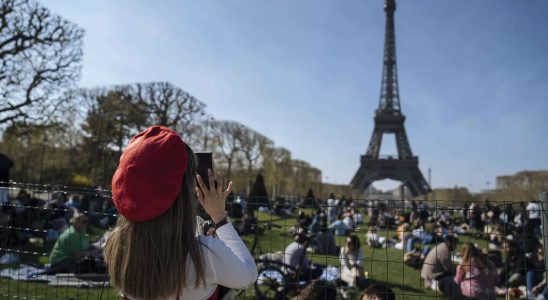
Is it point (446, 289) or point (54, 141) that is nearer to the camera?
point (446, 289)

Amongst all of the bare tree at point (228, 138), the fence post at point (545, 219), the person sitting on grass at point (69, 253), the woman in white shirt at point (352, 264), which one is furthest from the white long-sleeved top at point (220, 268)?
the bare tree at point (228, 138)

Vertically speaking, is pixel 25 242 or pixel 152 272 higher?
pixel 152 272

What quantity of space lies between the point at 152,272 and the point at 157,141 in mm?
499

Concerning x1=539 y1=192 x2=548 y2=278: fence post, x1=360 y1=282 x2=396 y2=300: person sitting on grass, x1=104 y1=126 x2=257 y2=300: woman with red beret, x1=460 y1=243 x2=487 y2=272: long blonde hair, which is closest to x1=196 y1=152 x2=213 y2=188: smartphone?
x1=104 y1=126 x2=257 y2=300: woman with red beret

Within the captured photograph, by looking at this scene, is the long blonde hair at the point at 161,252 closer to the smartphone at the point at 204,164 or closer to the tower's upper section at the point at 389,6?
the smartphone at the point at 204,164

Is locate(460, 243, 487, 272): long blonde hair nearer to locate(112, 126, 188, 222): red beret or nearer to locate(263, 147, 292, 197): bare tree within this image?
locate(112, 126, 188, 222): red beret

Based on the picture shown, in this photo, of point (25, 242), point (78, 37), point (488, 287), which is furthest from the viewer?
point (78, 37)

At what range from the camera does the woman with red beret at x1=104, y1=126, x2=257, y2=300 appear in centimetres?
152

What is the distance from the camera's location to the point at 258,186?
91.7ft

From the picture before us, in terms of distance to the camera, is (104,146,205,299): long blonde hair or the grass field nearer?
(104,146,205,299): long blonde hair

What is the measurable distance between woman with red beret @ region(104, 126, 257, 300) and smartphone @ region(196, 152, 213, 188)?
158 millimetres

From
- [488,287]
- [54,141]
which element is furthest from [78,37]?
[488,287]

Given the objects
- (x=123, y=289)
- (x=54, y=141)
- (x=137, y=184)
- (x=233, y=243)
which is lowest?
(x=123, y=289)

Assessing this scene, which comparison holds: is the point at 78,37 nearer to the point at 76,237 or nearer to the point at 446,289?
the point at 76,237
